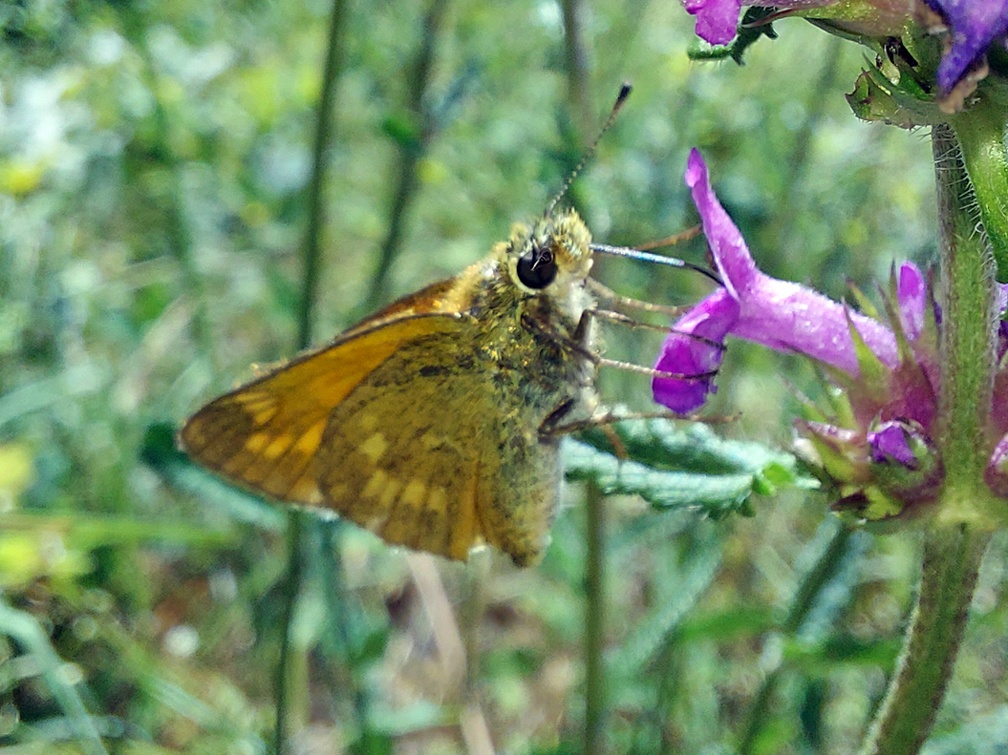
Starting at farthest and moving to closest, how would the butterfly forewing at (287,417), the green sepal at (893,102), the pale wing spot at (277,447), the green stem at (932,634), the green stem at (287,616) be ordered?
the green stem at (287,616)
the pale wing spot at (277,447)
the butterfly forewing at (287,417)
the green stem at (932,634)
the green sepal at (893,102)

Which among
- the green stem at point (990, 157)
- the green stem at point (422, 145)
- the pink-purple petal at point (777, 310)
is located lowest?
the green stem at point (422, 145)

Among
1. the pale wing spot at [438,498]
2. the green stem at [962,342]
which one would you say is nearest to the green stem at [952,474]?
the green stem at [962,342]

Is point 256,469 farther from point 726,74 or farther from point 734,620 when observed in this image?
point 726,74

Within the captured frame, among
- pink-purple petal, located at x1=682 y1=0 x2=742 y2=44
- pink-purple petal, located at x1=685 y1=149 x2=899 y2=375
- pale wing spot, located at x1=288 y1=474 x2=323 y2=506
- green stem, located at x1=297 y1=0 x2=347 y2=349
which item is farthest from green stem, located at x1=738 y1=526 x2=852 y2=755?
green stem, located at x1=297 y1=0 x2=347 y2=349

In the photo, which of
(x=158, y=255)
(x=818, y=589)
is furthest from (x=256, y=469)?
(x=158, y=255)

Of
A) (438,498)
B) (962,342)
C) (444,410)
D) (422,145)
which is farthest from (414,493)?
(962,342)

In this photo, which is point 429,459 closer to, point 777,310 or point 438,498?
point 438,498

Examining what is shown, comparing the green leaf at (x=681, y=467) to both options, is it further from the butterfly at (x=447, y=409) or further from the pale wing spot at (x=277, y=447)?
the pale wing spot at (x=277, y=447)
